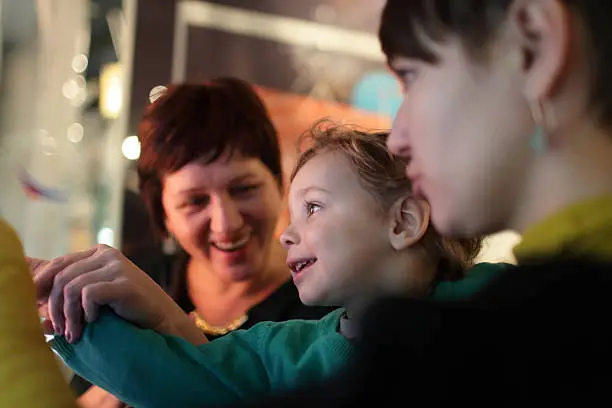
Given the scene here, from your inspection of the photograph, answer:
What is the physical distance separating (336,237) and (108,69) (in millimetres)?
719

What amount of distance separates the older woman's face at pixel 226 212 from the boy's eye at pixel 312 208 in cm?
9

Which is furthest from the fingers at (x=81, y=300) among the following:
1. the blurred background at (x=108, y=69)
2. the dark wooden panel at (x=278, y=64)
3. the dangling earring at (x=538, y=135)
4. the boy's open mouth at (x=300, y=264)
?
Answer: the dark wooden panel at (x=278, y=64)

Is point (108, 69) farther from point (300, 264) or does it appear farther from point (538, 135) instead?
point (538, 135)

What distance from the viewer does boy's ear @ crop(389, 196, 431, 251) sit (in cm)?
47

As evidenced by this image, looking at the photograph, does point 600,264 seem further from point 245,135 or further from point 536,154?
point 245,135

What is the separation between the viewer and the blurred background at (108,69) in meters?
0.97

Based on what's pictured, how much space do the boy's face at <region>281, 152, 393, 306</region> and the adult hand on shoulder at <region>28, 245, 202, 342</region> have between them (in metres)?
0.10

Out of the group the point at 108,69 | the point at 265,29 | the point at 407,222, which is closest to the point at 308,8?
the point at 265,29

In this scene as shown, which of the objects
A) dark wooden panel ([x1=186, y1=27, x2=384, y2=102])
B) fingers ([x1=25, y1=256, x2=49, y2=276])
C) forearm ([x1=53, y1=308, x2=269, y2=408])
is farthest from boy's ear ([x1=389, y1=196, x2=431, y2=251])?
dark wooden panel ([x1=186, y1=27, x2=384, y2=102])

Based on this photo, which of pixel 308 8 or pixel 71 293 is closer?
pixel 71 293

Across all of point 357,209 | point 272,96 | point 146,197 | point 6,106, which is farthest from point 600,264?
point 6,106

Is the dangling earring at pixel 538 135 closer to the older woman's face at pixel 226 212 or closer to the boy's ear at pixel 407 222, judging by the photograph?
the boy's ear at pixel 407 222

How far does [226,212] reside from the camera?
56 centimetres

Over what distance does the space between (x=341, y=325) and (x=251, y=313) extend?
0.38 feet
